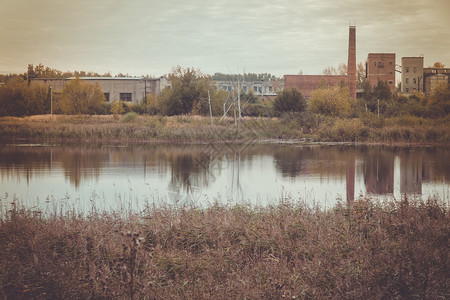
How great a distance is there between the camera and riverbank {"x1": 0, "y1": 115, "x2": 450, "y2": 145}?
3922 centimetres

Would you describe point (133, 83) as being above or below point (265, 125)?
above

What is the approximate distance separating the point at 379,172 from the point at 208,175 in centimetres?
818

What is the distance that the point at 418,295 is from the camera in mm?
6398

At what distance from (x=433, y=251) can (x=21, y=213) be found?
8490 mm

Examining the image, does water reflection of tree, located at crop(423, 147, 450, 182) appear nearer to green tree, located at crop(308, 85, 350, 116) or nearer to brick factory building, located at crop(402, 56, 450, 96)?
green tree, located at crop(308, 85, 350, 116)

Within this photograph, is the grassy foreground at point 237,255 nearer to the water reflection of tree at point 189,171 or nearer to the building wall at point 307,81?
the water reflection of tree at point 189,171

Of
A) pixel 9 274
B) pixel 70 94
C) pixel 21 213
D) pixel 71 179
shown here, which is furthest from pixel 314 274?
pixel 70 94

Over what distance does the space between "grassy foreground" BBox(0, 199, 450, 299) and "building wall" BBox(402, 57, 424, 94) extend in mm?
96305

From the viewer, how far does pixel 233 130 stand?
40781 millimetres

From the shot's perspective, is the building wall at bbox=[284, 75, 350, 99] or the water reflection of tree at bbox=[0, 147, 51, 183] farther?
the building wall at bbox=[284, 75, 350, 99]

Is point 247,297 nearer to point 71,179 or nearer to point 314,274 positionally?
point 314,274

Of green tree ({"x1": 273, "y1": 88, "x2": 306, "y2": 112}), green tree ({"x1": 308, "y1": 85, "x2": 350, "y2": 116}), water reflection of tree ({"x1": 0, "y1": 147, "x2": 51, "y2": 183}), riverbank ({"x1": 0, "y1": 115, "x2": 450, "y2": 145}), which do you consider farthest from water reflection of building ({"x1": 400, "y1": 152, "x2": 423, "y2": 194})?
green tree ({"x1": 273, "y1": 88, "x2": 306, "y2": 112})

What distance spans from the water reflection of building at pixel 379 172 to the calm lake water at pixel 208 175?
4 cm

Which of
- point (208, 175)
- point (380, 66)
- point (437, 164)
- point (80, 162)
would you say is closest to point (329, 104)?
point (437, 164)
